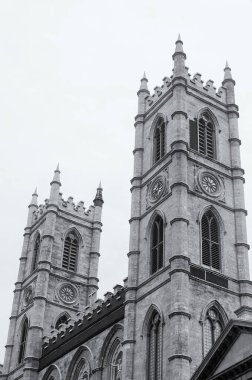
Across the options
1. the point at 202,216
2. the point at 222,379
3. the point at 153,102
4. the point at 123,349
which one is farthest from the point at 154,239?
the point at 222,379

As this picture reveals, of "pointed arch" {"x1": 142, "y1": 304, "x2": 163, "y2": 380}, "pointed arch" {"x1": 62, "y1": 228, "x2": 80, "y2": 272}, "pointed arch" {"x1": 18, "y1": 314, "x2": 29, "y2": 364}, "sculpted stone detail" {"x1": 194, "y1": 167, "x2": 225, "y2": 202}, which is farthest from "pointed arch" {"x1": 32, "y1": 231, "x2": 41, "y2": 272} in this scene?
"pointed arch" {"x1": 142, "y1": 304, "x2": 163, "y2": 380}

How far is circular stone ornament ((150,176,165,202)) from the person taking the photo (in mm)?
43287

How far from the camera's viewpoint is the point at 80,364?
147ft

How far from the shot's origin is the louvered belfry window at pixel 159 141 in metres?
46.2

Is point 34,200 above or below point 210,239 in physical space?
above

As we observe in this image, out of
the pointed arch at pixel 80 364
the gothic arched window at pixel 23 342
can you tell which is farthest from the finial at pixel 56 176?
the pointed arch at pixel 80 364

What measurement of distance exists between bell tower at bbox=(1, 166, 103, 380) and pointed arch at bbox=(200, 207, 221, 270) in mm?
16793

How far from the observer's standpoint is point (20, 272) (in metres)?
59.9

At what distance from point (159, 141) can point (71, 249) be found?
667 inches

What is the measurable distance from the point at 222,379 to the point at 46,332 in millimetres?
28138

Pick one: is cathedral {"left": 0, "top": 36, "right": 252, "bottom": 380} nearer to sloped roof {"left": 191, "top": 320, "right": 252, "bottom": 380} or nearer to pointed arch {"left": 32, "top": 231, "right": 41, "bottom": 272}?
sloped roof {"left": 191, "top": 320, "right": 252, "bottom": 380}

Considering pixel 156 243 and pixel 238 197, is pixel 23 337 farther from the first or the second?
pixel 238 197

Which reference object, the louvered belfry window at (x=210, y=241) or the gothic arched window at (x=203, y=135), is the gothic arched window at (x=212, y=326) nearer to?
the louvered belfry window at (x=210, y=241)

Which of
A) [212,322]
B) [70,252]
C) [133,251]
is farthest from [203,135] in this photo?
[70,252]
